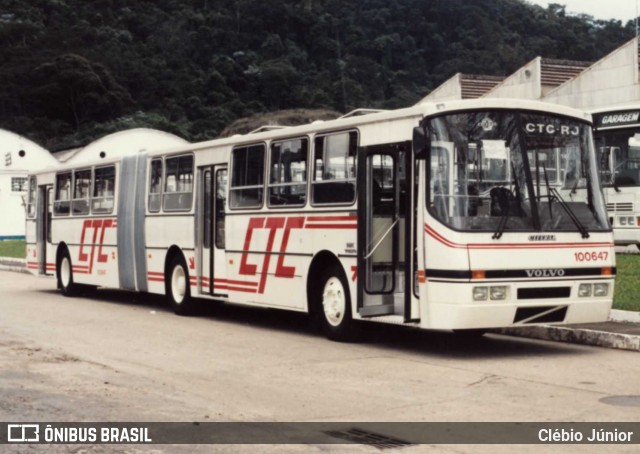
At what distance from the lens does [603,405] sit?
9.18 meters

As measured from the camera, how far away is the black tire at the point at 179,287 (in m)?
18.1

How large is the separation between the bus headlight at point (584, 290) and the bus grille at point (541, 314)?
11.2 inches

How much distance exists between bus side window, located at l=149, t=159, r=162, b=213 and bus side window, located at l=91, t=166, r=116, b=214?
5.91 feet

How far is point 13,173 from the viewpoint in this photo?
73.8 m

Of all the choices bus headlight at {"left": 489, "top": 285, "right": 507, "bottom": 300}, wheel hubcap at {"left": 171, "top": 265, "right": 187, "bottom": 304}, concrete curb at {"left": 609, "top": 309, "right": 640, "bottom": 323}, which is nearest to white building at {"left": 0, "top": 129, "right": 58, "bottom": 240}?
wheel hubcap at {"left": 171, "top": 265, "right": 187, "bottom": 304}

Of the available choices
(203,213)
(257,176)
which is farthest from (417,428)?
(203,213)

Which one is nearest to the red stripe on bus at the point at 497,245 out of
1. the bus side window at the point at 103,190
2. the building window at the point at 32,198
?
the bus side window at the point at 103,190

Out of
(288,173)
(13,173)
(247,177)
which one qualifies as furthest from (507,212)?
(13,173)

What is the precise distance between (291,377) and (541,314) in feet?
10.2

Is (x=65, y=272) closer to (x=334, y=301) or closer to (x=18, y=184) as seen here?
(x=334, y=301)

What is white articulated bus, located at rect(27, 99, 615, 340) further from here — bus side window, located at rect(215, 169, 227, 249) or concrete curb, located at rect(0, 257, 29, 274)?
concrete curb, located at rect(0, 257, 29, 274)

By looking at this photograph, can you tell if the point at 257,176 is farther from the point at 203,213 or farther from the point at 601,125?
the point at 601,125

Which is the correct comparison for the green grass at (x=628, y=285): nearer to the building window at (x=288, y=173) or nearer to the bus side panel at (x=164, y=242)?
the building window at (x=288, y=173)

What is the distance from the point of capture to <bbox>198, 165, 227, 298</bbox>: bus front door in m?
17.1
